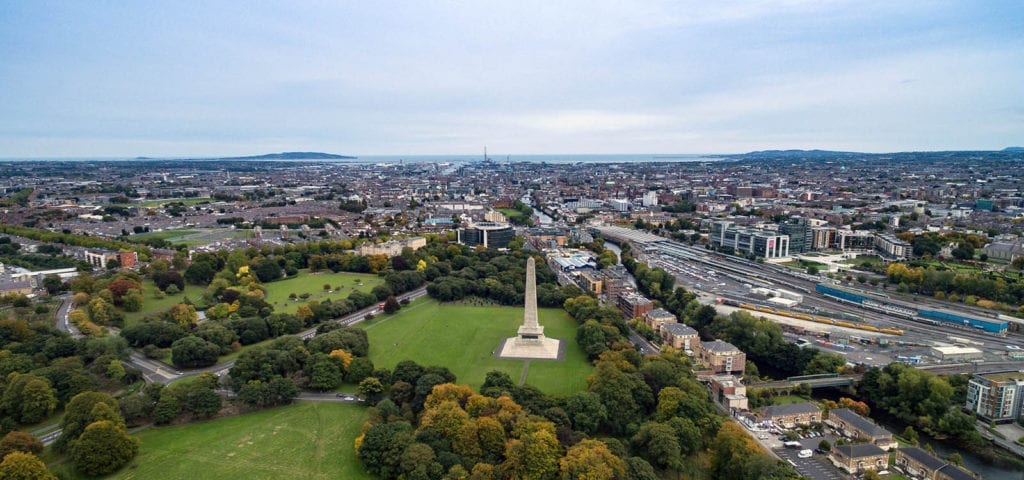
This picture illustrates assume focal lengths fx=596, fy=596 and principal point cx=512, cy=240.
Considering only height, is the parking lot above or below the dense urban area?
below

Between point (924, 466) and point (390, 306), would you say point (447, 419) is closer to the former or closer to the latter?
point (924, 466)

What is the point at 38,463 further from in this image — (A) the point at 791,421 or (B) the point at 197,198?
(B) the point at 197,198

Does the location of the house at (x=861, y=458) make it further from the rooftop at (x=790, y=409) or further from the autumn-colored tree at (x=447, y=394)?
the autumn-colored tree at (x=447, y=394)

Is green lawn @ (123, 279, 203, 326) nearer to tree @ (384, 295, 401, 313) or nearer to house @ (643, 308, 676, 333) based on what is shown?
tree @ (384, 295, 401, 313)

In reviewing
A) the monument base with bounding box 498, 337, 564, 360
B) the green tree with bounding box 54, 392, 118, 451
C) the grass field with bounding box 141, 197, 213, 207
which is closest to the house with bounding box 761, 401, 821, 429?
the monument base with bounding box 498, 337, 564, 360

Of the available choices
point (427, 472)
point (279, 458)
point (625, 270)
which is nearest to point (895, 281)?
point (625, 270)

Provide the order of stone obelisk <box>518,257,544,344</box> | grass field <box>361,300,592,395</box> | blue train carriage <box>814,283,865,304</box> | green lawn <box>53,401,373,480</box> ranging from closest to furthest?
green lawn <box>53,401,373,480</box>, grass field <box>361,300,592,395</box>, stone obelisk <box>518,257,544,344</box>, blue train carriage <box>814,283,865,304</box>

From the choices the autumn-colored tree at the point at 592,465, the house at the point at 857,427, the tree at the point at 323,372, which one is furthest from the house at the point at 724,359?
the tree at the point at 323,372
